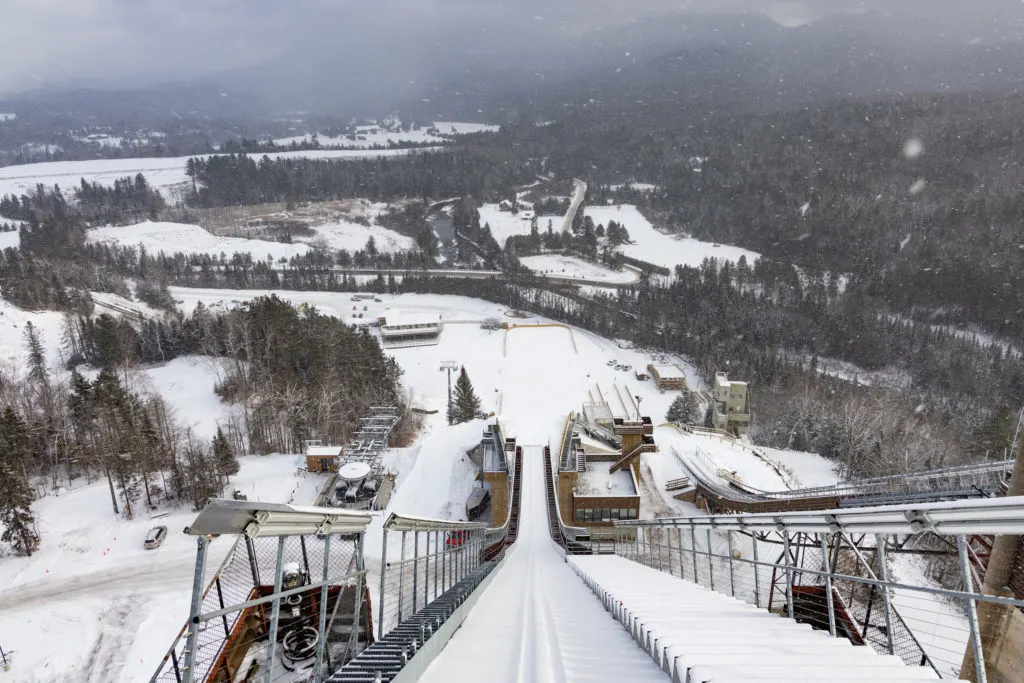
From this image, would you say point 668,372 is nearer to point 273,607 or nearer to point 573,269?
point 573,269

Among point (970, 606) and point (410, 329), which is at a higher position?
point (970, 606)

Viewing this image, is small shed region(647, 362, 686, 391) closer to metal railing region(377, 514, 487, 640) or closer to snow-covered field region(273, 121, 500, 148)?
metal railing region(377, 514, 487, 640)

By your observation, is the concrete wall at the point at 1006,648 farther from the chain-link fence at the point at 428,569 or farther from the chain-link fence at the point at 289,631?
the chain-link fence at the point at 289,631

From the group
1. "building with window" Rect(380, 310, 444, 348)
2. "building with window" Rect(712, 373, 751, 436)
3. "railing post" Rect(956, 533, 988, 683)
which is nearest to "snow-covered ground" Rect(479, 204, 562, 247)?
"building with window" Rect(380, 310, 444, 348)

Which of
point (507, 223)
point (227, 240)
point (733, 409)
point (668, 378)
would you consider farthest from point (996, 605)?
point (227, 240)

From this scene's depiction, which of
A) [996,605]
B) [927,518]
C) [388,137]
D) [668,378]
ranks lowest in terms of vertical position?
[668,378]

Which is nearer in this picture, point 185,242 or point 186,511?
point 186,511

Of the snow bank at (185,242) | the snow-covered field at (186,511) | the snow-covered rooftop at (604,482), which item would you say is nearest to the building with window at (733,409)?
the snow-covered field at (186,511)

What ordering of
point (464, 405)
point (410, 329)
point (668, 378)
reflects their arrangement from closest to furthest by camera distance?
point (464, 405) < point (668, 378) < point (410, 329)
